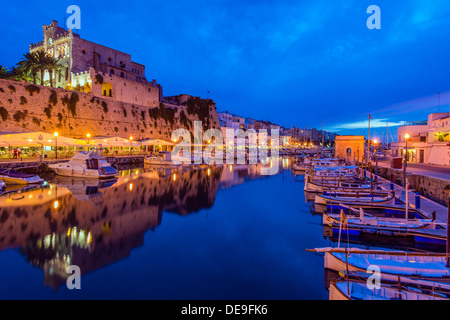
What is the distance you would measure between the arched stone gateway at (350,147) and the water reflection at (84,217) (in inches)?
1077

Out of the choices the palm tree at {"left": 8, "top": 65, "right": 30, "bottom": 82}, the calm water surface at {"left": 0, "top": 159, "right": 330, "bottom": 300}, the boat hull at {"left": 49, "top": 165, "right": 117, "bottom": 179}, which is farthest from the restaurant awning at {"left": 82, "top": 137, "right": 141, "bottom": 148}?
the palm tree at {"left": 8, "top": 65, "right": 30, "bottom": 82}

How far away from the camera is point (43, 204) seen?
37.6 ft

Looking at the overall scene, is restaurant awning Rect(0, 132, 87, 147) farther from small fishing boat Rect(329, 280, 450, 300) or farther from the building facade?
small fishing boat Rect(329, 280, 450, 300)

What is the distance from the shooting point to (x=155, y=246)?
8.02 m

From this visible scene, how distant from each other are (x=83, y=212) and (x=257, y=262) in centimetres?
754

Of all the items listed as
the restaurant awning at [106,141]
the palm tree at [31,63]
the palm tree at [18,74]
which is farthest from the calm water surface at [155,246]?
the palm tree at [18,74]

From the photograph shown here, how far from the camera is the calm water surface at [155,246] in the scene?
5.59 m

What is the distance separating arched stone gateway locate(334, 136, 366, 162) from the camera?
123 feet

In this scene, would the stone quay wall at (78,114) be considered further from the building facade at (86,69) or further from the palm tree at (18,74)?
the palm tree at (18,74)

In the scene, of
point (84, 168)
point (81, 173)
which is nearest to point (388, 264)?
point (84, 168)

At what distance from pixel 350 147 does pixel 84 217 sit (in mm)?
36935

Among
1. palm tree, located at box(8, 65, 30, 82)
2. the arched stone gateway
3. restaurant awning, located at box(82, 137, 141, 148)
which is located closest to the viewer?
restaurant awning, located at box(82, 137, 141, 148)

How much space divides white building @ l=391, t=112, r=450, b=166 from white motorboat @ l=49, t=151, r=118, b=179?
2658 centimetres

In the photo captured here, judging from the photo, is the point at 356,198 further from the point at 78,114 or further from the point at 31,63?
the point at 31,63
